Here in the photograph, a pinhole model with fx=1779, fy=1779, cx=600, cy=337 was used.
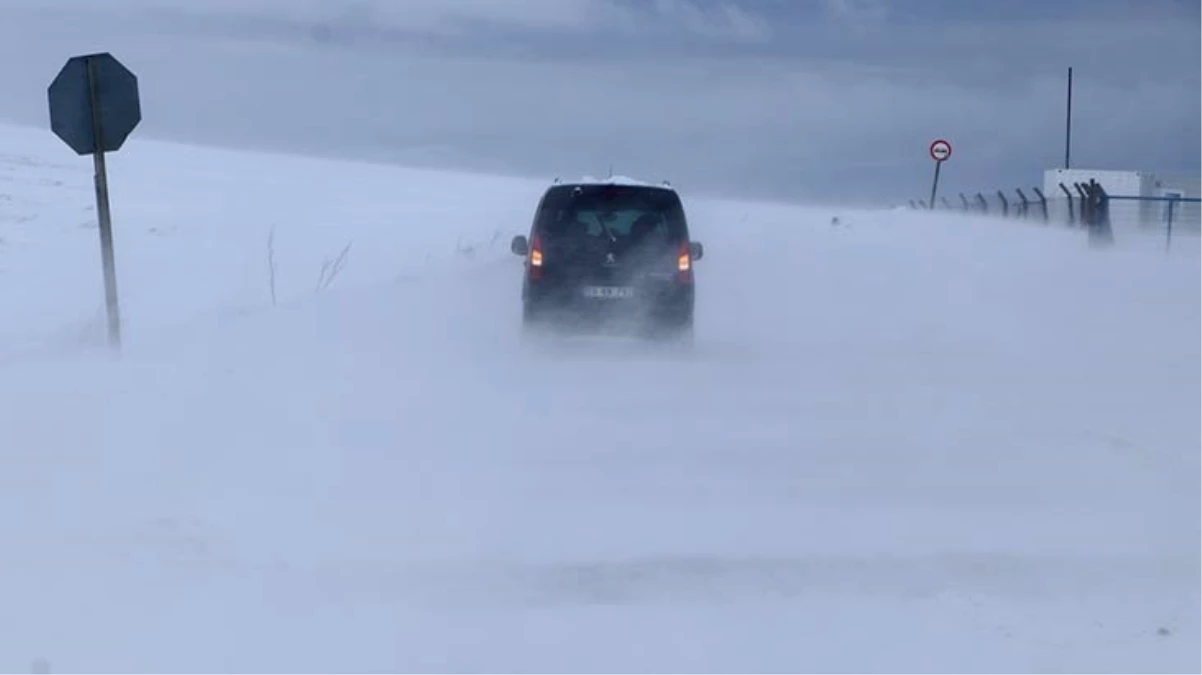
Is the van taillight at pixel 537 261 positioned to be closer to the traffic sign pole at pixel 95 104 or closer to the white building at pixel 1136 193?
the traffic sign pole at pixel 95 104

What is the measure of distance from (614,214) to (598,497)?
861 cm

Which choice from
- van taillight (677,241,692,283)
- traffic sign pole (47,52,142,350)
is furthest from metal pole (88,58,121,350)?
van taillight (677,241,692,283)

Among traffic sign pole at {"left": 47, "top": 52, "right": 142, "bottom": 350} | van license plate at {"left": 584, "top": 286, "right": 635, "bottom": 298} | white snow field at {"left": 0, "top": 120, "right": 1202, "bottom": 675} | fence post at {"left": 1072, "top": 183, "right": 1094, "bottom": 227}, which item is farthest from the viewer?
fence post at {"left": 1072, "top": 183, "right": 1094, "bottom": 227}

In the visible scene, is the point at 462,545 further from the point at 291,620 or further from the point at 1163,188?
the point at 1163,188

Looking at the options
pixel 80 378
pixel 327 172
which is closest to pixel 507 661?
pixel 80 378

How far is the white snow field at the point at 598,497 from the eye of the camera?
734 centimetres

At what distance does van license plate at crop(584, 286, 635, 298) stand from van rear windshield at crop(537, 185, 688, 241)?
0.53 meters

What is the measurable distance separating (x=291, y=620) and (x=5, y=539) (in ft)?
6.59

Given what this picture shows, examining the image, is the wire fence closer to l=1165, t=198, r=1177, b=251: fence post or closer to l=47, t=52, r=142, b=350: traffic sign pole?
l=1165, t=198, r=1177, b=251: fence post

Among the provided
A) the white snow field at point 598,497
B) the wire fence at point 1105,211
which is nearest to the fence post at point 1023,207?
the wire fence at point 1105,211

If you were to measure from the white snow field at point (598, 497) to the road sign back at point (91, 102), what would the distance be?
193 cm

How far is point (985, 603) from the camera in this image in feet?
26.0

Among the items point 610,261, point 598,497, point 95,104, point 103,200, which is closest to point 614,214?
point 610,261

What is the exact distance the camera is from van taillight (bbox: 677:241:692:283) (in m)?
18.6
